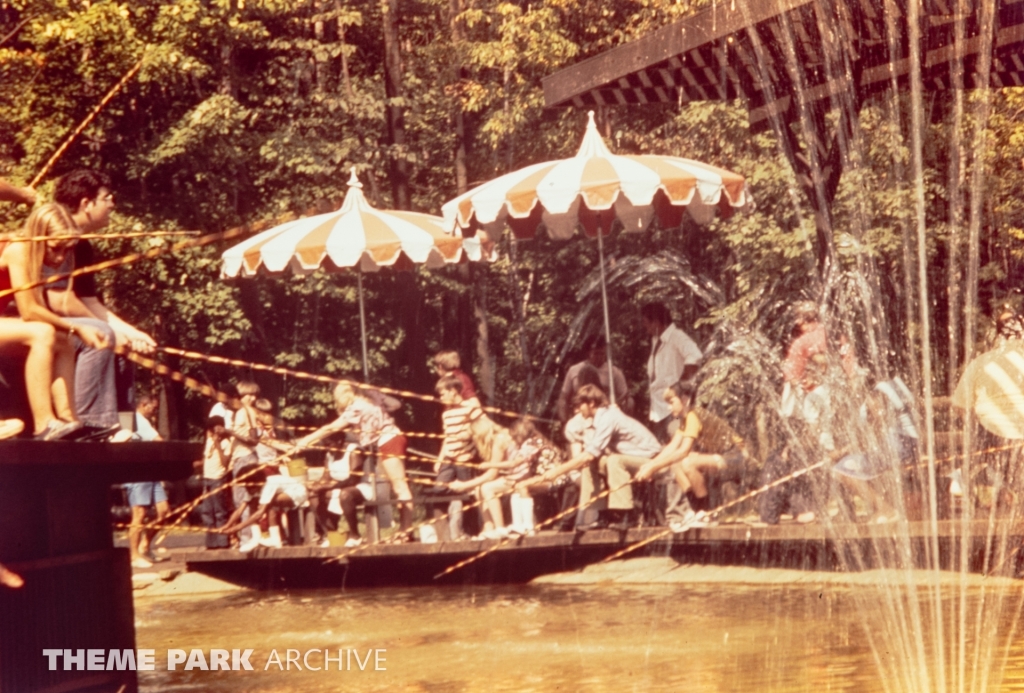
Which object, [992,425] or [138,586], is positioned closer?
[992,425]

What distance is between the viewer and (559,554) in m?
11.0

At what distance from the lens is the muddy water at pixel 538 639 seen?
23.6 feet

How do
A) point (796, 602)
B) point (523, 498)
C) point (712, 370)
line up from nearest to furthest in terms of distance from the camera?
point (796, 602) → point (523, 498) → point (712, 370)

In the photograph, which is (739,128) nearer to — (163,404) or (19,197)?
(163,404)

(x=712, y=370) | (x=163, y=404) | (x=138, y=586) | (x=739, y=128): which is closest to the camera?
(x=138, y=586)

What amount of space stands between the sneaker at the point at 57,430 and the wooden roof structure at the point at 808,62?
500 cm

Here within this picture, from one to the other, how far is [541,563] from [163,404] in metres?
12.8

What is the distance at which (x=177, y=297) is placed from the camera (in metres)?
20.1

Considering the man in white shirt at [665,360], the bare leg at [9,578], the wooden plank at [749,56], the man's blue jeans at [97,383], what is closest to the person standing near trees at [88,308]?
the man's blue jeans at [97,383]

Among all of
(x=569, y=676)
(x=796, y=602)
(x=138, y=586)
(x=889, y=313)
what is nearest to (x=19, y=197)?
(x=569, y=676)

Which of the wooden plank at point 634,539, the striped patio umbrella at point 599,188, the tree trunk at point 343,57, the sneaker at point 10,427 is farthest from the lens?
the tree trunk at point 343,57

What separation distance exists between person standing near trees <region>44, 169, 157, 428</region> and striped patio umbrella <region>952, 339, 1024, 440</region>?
216 inches

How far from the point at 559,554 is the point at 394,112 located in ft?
39.9

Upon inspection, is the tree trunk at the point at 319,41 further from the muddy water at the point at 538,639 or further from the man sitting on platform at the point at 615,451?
the muddy water at the point at 538,639
